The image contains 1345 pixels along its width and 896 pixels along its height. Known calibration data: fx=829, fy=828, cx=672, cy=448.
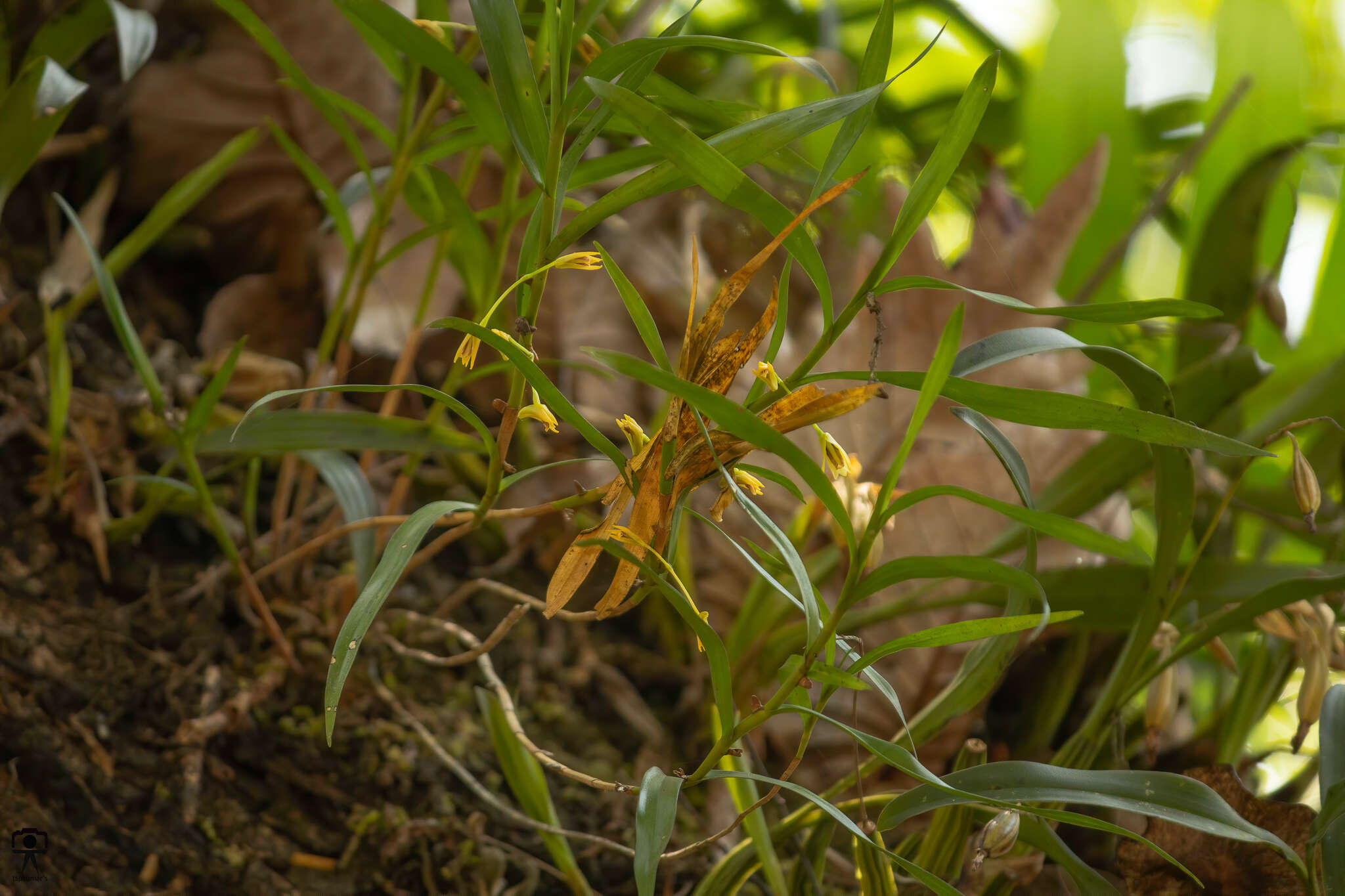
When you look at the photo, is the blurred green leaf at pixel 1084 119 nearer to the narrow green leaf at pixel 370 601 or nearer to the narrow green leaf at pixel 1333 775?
the narrow green leaf at pixel 1333 775

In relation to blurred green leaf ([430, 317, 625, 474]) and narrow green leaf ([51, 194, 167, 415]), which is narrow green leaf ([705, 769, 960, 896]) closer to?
blurred green leaf ([430, 317, 625, 474])

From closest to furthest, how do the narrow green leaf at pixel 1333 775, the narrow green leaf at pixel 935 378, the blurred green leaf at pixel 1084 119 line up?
the narrow green leaf at pixel 935 378, the narrow green leaf at pixel 1333 775, the blurred green leaf at pixel 1084 119

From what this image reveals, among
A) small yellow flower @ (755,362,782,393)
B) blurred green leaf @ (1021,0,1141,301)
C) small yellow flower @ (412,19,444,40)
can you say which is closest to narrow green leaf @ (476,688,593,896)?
small yellow flower @ (755,362,782,393)

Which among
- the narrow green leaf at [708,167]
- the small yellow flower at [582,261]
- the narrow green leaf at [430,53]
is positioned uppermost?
the narrow green leaf at [430,53]

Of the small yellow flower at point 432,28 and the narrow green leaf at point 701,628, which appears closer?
the narrow green leaf at point 701,628

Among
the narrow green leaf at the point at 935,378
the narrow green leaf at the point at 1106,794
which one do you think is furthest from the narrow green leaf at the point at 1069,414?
the narrow green leaf at the point at 1106,794

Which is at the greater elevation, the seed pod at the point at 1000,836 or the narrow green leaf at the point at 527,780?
the seed pod at the point at 1000,836

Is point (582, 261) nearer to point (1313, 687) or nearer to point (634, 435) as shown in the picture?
point (634, 435)

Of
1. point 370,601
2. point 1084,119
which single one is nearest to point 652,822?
point 370,601

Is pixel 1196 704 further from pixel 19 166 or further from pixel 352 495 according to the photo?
pixel 19 166
